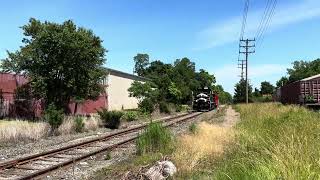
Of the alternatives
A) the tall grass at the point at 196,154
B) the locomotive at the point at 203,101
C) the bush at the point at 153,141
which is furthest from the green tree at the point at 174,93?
the tall grass at the point at 196,154

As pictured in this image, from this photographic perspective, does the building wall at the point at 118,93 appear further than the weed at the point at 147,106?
Yes

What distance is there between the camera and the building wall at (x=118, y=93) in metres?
72.2

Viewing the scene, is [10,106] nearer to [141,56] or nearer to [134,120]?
[134,120]

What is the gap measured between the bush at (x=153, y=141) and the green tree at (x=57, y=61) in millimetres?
19788

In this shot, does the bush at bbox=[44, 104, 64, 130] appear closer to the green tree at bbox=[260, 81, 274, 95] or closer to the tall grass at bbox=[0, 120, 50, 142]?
the tall grass at bbox=[0, 120, 50, 142]

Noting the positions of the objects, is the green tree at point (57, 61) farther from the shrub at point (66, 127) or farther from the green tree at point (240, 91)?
Answer: the green tree at point (240, 91)

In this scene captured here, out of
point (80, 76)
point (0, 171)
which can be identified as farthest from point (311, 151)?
point (80, 76)

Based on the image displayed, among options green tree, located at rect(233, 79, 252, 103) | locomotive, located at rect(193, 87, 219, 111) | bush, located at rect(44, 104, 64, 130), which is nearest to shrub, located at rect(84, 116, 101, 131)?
bush, located at rect(44, 104, 64, 130)

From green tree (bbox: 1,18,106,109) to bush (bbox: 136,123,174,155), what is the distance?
1979 cm

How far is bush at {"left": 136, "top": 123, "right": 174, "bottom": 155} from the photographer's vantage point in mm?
16938

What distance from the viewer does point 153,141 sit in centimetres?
1719

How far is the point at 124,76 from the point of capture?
82.1 meters

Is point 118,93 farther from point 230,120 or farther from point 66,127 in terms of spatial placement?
point 66,127

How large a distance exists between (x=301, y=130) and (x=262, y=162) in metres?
4.70
